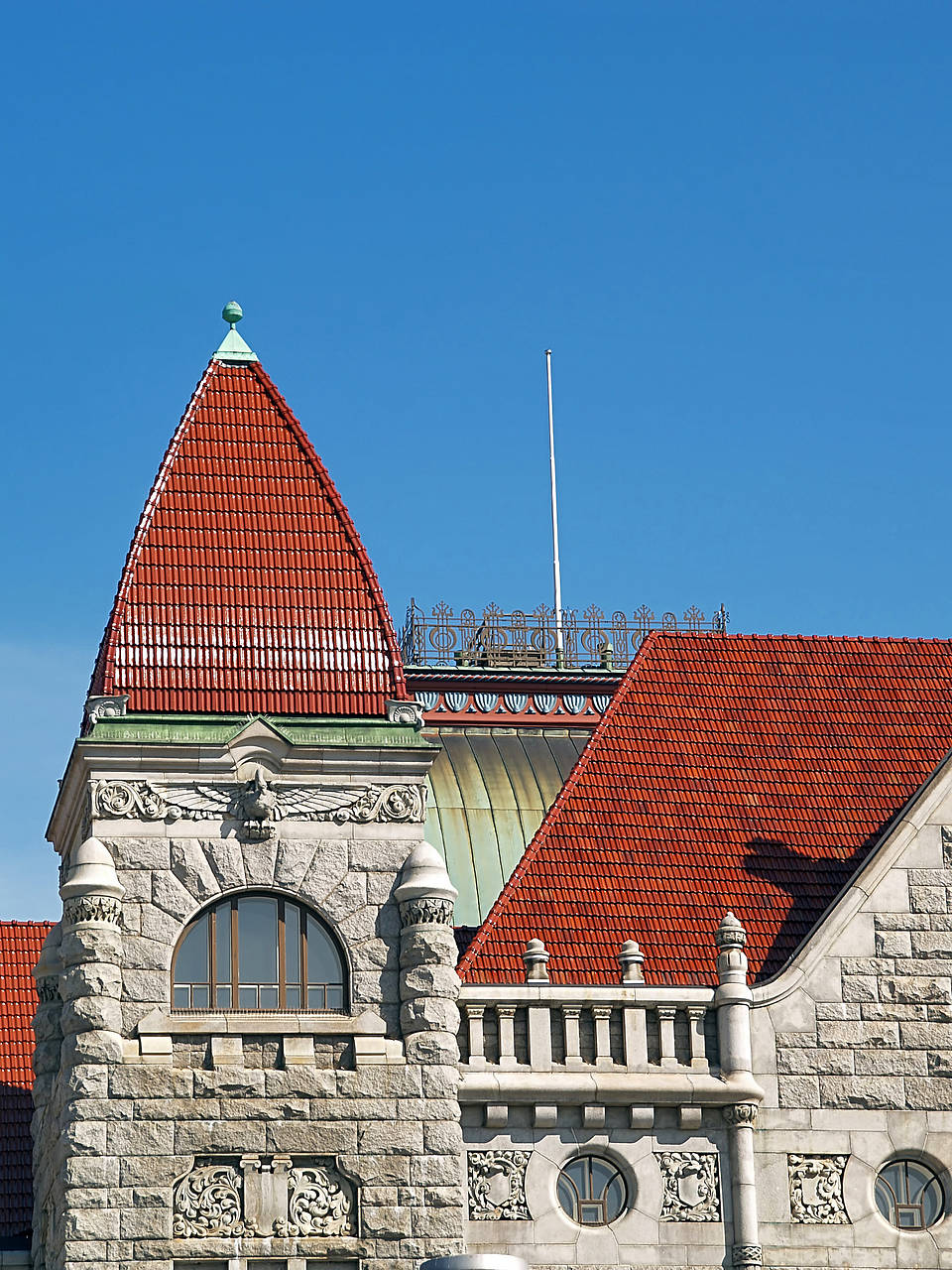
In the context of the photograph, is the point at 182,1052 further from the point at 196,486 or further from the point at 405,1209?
the point at 196,486

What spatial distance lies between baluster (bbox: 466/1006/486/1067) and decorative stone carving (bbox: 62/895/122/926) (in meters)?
3.97

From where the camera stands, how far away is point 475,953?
31.4m

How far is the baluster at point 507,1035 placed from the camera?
96.0ft

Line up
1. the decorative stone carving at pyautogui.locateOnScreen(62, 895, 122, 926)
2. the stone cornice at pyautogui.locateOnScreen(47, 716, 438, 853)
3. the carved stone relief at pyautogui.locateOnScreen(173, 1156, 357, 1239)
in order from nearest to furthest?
the carved stone relief at pyautogui.locateOnScreen(173, 1156, 357, 1239) < the decorative stone carving at pyautogui.locateOnScreen(62, 895, 122, 926) < the stone cornice at pyautogui.locateOnScreen(47, 716, 438, 853)

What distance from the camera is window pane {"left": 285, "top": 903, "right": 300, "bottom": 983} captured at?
28234mm

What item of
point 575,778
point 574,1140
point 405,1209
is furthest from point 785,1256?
point 575,778

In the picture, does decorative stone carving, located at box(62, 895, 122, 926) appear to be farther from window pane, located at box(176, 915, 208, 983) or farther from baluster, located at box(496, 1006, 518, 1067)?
baluster, located at box(496, 1006, 518, 1067)

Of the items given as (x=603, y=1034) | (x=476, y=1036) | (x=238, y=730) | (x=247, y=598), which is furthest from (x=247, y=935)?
(x=603, y=1034)

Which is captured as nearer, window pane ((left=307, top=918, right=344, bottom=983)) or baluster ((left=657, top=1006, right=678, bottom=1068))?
window pane ((left=307, top=918, right=344, bottom=983))

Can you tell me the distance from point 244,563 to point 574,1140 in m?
6.95

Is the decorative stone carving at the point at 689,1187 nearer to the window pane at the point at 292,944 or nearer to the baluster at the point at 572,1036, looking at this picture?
the baluster at the point at 572,1036

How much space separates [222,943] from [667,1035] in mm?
4915

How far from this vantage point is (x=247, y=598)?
97.3 ft

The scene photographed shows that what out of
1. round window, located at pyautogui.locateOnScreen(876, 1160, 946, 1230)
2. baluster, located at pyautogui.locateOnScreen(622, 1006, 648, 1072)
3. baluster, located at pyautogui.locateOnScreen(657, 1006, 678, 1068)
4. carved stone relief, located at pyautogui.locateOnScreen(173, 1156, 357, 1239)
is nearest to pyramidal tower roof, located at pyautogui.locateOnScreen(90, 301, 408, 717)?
baluster, located at pyautogui.locateOnScreen(622, 1006, 648, 1072)
